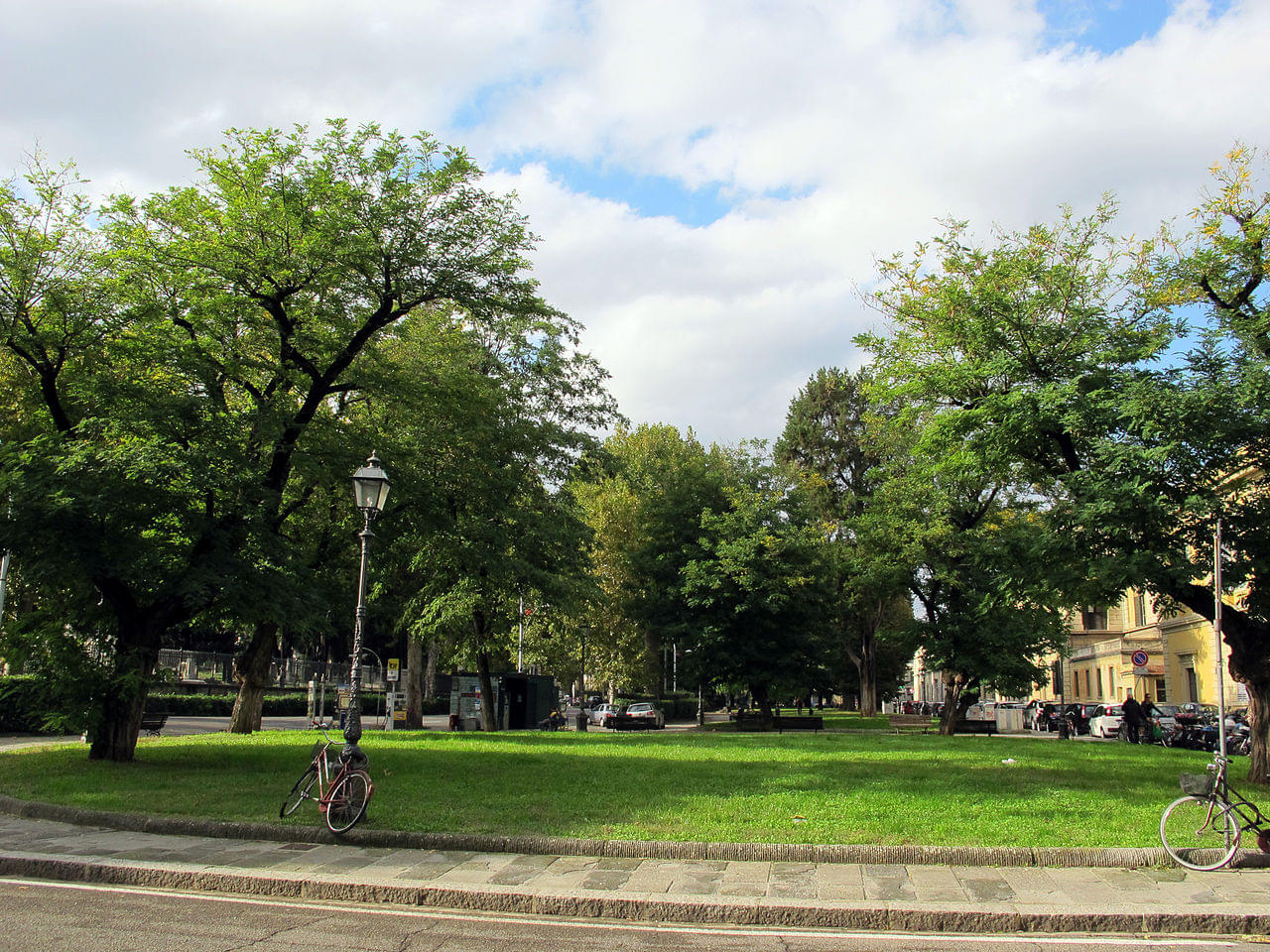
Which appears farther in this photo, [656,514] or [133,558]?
[656,514]

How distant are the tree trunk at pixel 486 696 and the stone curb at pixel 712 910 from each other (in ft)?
77.1

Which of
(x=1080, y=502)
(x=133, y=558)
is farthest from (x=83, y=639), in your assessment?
(x=1080, y=502)

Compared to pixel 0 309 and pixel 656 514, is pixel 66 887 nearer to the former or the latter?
pixel 0 309

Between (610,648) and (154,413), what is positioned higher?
(154,413)

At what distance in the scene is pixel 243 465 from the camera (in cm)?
1661

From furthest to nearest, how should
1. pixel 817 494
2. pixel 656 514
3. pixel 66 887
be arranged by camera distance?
pixel 817 494 → pixel 656 514 → pixel 66 887

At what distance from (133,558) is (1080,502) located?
1585cm

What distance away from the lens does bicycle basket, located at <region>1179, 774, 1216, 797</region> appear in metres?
9.59

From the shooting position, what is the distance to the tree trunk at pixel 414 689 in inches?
1407

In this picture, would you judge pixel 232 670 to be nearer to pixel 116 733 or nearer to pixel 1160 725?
pixel 116 733

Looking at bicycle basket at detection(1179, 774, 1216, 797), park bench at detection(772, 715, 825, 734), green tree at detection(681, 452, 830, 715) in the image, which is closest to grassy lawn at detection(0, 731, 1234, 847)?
bicycle basket at detection(1179, 774, 1216, 797)

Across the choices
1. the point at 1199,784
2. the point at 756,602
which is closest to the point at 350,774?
the point at 1199,784

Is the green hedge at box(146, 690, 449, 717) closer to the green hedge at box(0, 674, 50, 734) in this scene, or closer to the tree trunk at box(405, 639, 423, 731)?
the tree trunk at box(405, 639, 423, 731)

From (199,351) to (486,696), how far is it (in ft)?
62.4
